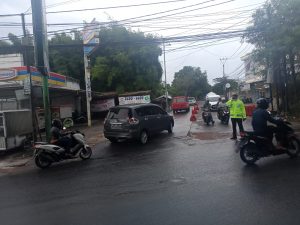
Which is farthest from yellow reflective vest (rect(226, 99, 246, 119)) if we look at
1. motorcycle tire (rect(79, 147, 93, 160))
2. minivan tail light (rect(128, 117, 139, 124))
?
motorcycle tire (rect(79, 147, 93, 160))

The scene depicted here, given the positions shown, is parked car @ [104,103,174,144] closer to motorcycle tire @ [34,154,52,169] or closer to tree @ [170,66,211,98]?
motorcycle tire @ [34,154,52,169]

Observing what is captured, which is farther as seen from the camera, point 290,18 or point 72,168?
point 290,18

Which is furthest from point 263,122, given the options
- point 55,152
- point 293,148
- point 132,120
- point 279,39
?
point 279,39

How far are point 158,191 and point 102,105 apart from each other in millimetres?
30481

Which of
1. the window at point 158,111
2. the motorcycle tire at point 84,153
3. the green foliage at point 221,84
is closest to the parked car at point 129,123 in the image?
the window at point 158,111

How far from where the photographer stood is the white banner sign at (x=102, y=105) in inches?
1452

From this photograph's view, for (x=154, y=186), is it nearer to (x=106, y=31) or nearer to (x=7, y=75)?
(x=7, y=75)

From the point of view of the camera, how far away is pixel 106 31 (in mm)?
41000

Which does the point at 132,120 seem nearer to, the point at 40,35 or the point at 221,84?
the point at 40,35

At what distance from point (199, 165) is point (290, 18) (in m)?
13.9

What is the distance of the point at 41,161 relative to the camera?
11.5m

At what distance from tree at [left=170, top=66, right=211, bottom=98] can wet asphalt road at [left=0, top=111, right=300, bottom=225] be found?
87.6m

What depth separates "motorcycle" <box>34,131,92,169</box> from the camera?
37.3 ft

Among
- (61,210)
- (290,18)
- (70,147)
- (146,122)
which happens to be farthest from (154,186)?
(290,18)
